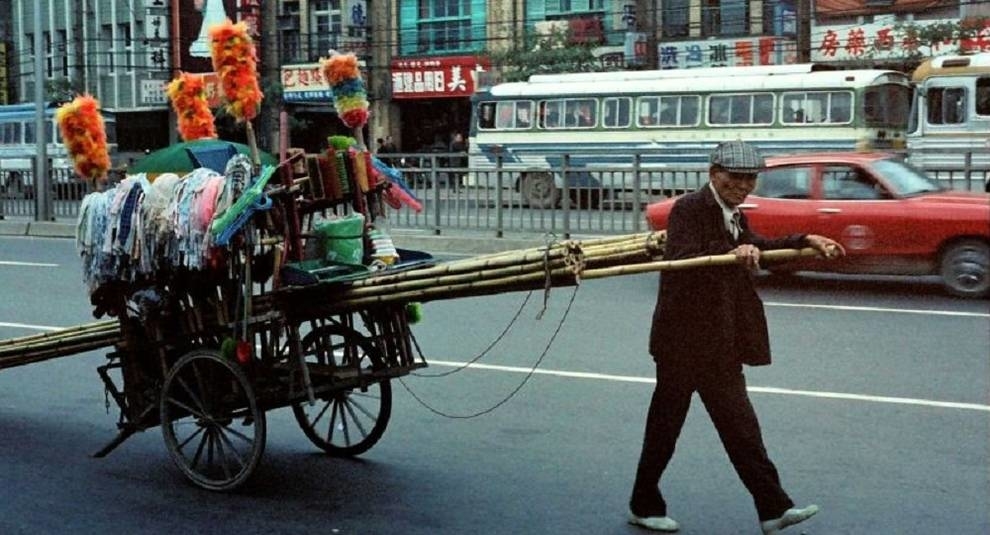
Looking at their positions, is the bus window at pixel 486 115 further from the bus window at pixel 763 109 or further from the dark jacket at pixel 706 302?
the dark jacket at pixel 706 302

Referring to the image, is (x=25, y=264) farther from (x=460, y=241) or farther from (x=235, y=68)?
(x=235, y=68)

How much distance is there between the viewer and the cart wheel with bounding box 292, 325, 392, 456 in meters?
6.37

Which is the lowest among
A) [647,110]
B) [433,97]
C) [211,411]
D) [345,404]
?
[345,404]

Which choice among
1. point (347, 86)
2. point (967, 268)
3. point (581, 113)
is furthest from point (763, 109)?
point (347, 86)

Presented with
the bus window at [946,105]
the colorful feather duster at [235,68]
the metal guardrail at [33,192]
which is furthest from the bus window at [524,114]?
the colorful feather duster at [235,68]

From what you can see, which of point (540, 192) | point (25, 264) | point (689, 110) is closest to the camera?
point (25, 264)

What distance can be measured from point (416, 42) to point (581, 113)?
672 inches

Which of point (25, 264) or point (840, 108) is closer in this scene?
point (25, 264)

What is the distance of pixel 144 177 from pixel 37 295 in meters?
7.94

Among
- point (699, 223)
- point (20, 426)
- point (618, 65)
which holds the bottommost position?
point (20, 426)

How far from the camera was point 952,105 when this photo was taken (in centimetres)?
2473

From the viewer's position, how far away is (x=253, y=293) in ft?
19.9

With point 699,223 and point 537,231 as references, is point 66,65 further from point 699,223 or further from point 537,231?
point 699,223

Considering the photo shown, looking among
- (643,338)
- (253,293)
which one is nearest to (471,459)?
(253,293)
